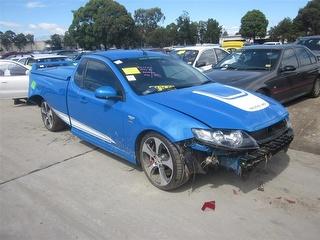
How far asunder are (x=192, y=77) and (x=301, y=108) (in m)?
4.04

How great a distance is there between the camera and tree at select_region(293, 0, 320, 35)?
215 feet

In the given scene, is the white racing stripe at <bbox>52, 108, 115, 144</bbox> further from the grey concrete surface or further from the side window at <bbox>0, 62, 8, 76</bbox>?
the side window at <bbox>0, 62, 8, 76</bbox>

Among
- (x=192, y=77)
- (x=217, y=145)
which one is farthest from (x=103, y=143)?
(x=217, y=145)

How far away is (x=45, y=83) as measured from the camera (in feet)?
24.1

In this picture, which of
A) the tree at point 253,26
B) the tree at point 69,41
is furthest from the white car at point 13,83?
the tree at point 253,26

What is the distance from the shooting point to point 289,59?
866cm

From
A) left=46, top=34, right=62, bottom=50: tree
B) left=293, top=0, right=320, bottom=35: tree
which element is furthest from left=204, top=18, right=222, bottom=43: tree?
left=46, top=34, right=62, bottom=50: tree

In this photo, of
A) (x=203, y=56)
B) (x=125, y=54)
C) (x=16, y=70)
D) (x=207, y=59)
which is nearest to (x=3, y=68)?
(x=16, y=70)

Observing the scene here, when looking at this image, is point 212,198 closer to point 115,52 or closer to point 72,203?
point 72,203

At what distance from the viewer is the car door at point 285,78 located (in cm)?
800

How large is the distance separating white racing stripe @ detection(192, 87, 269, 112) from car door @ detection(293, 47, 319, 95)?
4135mm

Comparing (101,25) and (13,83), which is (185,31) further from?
(13,83)

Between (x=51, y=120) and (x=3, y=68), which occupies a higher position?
(x=3, y=68)

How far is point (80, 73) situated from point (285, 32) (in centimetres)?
7082
